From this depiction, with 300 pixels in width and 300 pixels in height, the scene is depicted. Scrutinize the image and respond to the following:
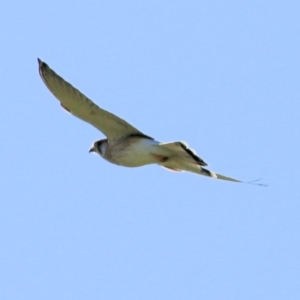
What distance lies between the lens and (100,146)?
18.2 meters

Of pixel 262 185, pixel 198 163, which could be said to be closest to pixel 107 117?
pixel 198 163

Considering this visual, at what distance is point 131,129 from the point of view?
56.6 feet

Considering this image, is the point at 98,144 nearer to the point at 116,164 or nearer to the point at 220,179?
the point at 116,164

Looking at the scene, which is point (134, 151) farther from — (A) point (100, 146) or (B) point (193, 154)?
(B) point (193, 154)

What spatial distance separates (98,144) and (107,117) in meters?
1.40

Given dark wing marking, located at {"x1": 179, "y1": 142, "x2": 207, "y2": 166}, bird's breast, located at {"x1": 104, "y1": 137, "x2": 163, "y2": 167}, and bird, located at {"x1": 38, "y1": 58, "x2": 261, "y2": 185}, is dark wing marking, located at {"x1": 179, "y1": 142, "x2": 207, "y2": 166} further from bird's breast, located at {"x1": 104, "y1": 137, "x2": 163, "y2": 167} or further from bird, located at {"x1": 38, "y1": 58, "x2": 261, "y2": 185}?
bird's breast, located at {"x1": 104, "y1": 137, "x2": 163, "y2": 167}

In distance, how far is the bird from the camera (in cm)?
1641

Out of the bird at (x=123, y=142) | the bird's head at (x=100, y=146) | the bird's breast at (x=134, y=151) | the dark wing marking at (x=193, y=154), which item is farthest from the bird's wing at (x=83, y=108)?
the dark wing marking at (x=193, y=154)

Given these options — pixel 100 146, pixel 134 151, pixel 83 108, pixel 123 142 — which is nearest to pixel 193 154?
pixel 134 151

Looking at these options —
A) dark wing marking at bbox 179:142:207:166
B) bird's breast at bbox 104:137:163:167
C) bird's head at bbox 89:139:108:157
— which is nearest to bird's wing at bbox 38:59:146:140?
bird's breast at bbox 104:137:163:167

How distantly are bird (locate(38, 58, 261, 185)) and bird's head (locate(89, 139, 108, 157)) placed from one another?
114 mm

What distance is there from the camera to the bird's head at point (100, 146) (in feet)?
59.2

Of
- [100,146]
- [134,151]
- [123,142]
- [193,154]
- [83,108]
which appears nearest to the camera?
[193,154]

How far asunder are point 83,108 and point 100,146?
1.50 metres
